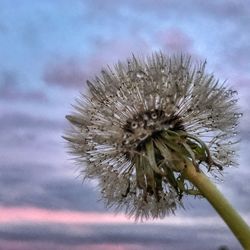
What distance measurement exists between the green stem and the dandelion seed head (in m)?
0.13

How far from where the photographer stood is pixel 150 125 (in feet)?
26.3

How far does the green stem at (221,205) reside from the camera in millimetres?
7520

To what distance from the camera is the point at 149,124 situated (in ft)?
26.3

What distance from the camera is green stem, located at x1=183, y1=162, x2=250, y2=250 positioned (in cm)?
752

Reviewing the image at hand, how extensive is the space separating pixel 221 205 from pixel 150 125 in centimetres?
131

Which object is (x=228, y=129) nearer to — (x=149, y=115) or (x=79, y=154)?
(x=149, y=115)

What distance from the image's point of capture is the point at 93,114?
8398 millimetres

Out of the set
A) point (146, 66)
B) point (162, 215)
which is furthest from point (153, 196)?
point (146, 66)

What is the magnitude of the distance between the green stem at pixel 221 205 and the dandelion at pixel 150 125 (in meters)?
Result: 0.03

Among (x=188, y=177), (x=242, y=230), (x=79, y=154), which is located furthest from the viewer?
(x=79, y=154)

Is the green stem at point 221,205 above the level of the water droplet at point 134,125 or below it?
below

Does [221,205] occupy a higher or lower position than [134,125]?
→ lower

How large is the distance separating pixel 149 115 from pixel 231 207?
1505 millimetres

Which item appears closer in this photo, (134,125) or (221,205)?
(221,205)
